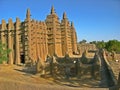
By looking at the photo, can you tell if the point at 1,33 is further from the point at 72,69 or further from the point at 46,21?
the point at 72,69

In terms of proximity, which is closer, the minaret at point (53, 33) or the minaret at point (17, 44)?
the minaret at point (17, 44)

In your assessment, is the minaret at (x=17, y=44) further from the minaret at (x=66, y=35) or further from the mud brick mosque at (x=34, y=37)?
the minaret at (x=66, y=35)

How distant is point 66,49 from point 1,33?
1312 centimetres

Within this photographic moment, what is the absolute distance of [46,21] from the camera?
1887 inches

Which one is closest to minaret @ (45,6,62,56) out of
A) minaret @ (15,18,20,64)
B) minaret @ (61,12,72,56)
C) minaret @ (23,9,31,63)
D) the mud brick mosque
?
the mud brick mosque

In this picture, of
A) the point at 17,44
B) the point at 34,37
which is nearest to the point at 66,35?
the point at 34,37

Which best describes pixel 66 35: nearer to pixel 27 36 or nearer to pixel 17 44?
pixel 27 36

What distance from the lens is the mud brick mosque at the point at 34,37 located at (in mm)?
42781

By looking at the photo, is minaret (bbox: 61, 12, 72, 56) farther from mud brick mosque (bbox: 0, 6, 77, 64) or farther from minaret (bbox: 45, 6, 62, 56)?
minaret (bbox: 45, 6, 62, 56)

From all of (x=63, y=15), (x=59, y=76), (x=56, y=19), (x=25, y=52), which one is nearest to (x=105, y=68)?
(x=59, y=76)

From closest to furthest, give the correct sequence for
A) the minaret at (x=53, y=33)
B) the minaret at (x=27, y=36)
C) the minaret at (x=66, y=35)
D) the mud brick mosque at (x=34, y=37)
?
the minaret at (x=27, y=36) → the mud brick mosque at (x=34, y=37) → the minaret at (x=53, y=33) → the minaret at (x=66, y=35)

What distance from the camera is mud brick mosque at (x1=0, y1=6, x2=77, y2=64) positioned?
42.8 meters

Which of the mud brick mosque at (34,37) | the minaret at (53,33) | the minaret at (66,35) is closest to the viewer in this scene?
the mud brick mosque at (34,37)

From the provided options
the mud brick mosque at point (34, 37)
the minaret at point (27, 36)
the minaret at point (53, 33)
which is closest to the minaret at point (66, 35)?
the mud brick mosque at point (34, 37)
